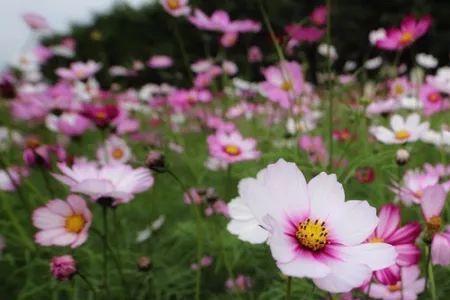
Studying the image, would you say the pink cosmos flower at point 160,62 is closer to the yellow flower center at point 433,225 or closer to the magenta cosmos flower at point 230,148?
the magenta cosmos flower at point 230,148

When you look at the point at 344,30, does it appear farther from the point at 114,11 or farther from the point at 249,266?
the point at 249,266

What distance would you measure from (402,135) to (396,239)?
507 mm

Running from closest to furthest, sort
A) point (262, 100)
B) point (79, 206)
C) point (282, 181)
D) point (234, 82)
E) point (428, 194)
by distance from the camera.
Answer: point (282, 181)
point (428, 194)
point (79, 206)
point (234, 82)
point (262, 100)

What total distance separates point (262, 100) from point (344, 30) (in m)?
2.86

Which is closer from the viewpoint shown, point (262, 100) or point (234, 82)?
point (234, 82)

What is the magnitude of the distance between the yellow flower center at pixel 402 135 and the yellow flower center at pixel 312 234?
0.55 meters

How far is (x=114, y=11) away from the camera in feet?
22.1

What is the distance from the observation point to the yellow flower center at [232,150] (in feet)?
3.94

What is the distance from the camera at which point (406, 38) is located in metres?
1.22

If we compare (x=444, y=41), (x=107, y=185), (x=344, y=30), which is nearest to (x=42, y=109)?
(x=107, y=185)

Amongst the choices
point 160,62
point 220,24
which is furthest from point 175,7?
point 160,62

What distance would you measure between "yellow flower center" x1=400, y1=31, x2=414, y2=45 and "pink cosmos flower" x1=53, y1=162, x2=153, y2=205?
0.72 meters

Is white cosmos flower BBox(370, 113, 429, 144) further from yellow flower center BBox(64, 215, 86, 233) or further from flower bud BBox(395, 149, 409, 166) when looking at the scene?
yellow flower center BBox(64, 215, 86, 233)

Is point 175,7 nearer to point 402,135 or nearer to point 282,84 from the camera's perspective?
point 282,84
